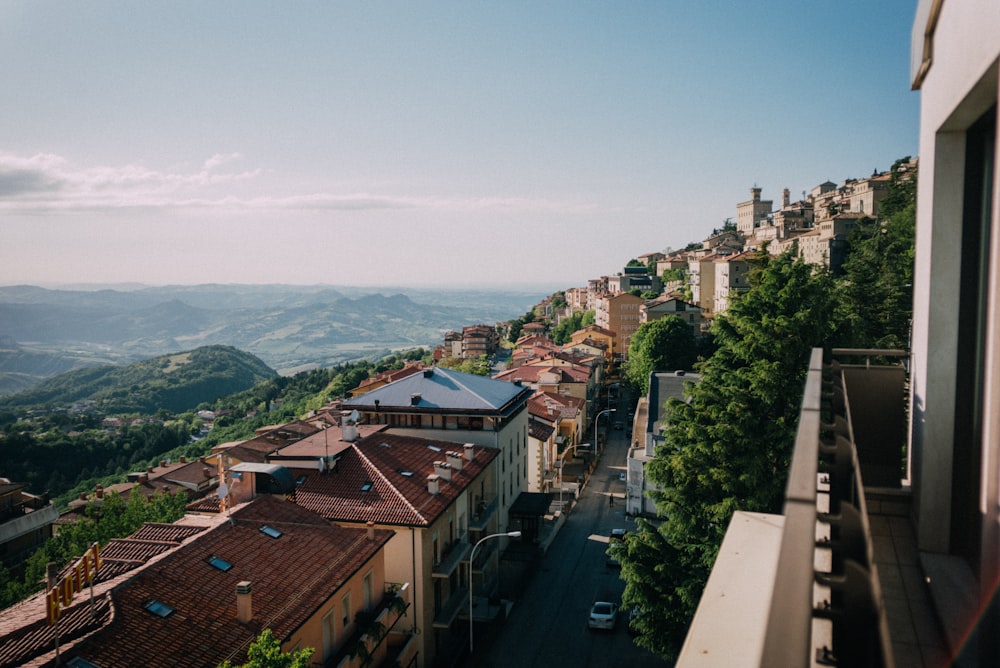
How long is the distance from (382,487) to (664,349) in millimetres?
42214

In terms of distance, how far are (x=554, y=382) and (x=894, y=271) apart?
28.7 metres

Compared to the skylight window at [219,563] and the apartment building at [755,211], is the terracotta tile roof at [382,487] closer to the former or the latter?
the skylight window at [219,563]

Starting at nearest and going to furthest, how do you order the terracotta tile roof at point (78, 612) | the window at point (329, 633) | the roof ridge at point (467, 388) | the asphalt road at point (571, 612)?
the terracotta tile roof at point (78, 612)
the window at point (329, 633)
the asphalt road at point (571, 612)
the roof ridge at point (467, 388)

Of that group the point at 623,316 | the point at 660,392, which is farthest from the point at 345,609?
the point at 623,316

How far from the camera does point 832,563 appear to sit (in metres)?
2.53

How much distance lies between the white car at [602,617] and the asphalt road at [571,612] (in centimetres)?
29

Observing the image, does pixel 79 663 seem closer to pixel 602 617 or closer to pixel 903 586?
pixel 903 586

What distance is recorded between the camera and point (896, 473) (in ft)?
23.3

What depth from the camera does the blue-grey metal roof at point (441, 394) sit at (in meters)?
31.5

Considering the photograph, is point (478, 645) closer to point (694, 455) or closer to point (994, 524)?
point (694, 455)

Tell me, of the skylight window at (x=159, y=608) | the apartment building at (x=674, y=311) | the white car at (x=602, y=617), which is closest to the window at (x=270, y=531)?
the skylight window at (x=159, y=608)

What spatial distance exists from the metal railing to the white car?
25.9 meters

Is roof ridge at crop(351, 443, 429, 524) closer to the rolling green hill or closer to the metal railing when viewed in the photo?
the metal railing

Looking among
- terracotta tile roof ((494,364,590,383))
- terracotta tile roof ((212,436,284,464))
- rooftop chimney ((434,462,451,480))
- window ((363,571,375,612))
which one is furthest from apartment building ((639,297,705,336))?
window ((363,571,375,612))
